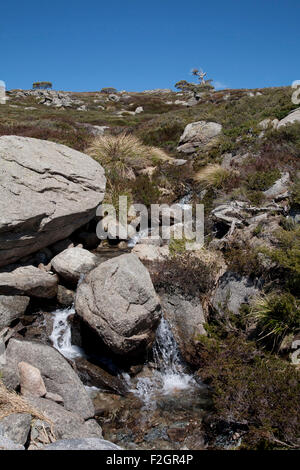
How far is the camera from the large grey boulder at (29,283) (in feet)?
26.0

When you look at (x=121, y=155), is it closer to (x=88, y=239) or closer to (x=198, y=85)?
(x=88, y=239)

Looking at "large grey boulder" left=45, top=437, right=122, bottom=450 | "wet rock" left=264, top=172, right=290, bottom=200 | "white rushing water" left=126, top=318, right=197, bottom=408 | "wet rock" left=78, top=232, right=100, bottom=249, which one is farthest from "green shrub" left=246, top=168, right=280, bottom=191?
"large grey boulder" left=45, top=437, right=122, bottom=450

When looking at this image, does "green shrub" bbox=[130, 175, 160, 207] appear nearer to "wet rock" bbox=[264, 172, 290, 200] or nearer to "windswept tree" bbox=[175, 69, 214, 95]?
"wet rock" bbox=[264, 172, 290, 200]

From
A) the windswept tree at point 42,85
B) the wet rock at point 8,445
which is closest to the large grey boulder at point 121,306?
the wet rock at point 8,445

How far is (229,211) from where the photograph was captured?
1059 centimetres

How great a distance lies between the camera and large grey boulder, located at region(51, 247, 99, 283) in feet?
28.9

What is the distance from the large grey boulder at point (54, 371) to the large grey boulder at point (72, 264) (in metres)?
2.42

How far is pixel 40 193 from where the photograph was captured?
8.69m

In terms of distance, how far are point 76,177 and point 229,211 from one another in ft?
15.9

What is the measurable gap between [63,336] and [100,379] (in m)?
1.53

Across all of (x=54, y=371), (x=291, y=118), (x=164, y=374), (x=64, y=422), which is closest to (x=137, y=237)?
(x=164, y=374)

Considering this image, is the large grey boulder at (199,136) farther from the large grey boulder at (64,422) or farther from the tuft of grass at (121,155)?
the large grey boulder at (64,422)
